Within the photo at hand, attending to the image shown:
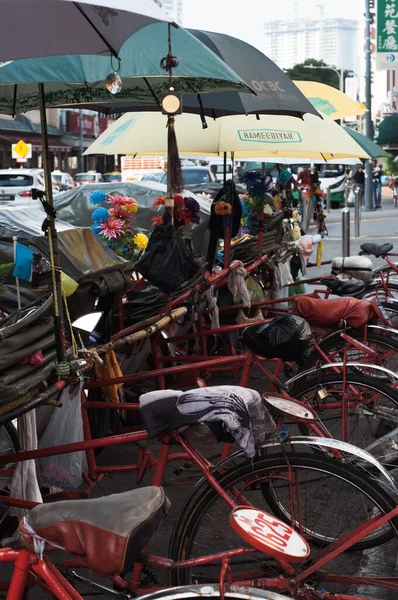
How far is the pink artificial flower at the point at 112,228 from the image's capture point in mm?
7527

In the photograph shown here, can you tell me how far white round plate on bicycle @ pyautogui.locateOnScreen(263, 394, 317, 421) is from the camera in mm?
3535

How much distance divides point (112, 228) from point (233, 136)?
4.71ft

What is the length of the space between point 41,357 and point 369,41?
29473mm

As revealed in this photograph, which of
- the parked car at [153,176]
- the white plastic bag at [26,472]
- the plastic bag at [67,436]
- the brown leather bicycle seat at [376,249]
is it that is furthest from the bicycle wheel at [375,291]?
the parked car at [153,176]

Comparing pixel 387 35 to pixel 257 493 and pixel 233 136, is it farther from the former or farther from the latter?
pixel 257 493

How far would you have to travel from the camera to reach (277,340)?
169 inches

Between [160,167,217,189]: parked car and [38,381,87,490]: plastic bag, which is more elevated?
[160,167,217,189]: parked car

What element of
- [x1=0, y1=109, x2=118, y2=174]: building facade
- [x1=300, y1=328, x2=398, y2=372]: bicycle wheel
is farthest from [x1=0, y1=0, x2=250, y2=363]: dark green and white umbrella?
[x1=0, y1=109, x2=118, y2=174]: building facade

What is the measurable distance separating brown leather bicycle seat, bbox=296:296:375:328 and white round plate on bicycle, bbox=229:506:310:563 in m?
2.79

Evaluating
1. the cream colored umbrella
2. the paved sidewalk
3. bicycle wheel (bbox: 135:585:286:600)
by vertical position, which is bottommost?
the paved sidewalk

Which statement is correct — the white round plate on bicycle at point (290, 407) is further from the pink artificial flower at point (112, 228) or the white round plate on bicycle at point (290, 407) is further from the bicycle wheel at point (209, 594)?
the pink artificial flower at point (112, 228)

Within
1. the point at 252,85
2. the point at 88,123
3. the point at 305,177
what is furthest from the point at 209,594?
the point at 88,123

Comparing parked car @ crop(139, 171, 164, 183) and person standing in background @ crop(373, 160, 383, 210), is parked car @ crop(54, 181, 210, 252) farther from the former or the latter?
person standing in background @ crop(373, 160, 383, 210)

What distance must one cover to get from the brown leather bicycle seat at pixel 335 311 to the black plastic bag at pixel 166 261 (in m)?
0.78
